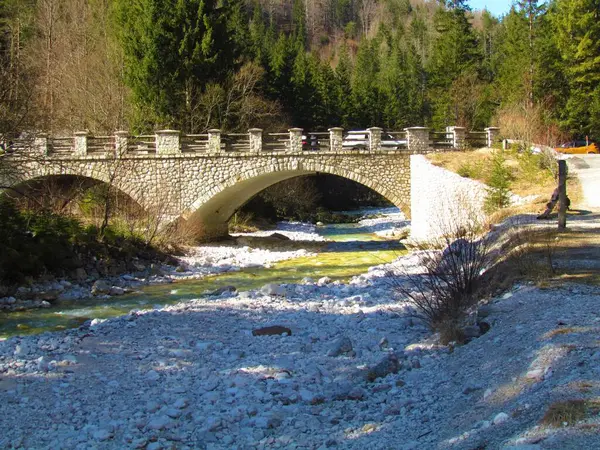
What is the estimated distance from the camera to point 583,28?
134ft

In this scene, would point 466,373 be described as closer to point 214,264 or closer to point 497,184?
point 497,184

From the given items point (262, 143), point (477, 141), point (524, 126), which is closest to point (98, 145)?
point (262, 143)

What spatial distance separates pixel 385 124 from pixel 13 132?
4412 centimetres

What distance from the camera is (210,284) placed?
16.3 meters

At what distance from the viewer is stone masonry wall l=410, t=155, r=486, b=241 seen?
18672mm

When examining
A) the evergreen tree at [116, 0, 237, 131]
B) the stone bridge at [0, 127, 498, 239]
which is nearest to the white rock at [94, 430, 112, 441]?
the stone bridge at [0, 127, 498, 239]

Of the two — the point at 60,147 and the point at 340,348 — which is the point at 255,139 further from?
the point at 340,348

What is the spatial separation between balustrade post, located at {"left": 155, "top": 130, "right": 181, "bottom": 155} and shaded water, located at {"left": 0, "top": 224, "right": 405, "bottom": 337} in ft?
22.8

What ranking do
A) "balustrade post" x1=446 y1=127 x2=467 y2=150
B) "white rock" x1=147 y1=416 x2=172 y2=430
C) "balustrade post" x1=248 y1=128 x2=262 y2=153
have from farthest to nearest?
"balustrade post" x1=446 y1=127 x2=467 y2=150 → "balustrade post" x1=248 y1=128 x2=262 y2=153 → "white rock" x1=147 y1=416 x2=172 y2=430

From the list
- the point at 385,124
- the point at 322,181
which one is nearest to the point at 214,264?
the point at 322,181

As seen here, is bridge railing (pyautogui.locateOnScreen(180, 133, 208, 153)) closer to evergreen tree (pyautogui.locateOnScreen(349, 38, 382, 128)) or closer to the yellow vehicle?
the yellow vehicle

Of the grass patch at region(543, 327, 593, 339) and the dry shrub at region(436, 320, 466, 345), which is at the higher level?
the grass patch at region(543, 327, 593, 339)

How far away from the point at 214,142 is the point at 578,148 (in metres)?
21.4

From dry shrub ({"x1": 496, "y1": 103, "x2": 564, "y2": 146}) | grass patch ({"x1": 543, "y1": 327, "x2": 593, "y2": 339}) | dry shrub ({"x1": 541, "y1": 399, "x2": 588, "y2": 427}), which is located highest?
dry shrub ({"x1": 496, "y1": 103, "x2": 564, "y2": 146})
